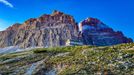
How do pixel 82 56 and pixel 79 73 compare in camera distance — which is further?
pixel 82 56

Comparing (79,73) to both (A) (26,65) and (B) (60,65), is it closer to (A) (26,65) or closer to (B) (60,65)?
(B) (60,65)

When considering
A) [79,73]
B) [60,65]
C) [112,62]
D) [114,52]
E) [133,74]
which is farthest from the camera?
[114,52]

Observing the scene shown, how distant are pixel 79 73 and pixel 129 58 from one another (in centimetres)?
1660

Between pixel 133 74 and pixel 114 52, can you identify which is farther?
pixel 114 52

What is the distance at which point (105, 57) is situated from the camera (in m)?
103

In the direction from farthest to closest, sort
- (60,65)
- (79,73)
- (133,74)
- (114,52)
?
(114,52) < (60,65) < (79,73) < (133,74)

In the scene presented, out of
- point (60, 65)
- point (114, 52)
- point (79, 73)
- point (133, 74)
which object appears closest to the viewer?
point (133, 74)

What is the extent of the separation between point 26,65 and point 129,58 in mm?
33848

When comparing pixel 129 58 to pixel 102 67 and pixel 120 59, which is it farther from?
pixel 102 67

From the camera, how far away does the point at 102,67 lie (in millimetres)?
89875

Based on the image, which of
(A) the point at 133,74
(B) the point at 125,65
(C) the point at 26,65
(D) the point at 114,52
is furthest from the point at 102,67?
(C) the point at 26,65

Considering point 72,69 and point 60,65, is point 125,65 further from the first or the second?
point 60,65

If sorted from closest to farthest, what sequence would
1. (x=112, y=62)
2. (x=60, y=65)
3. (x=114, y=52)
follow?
(x=112, y=62) → (x=60, y=65) → (x=114, y=52)

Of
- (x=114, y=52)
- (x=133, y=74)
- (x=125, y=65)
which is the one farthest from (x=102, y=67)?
(x=114, y=52)
